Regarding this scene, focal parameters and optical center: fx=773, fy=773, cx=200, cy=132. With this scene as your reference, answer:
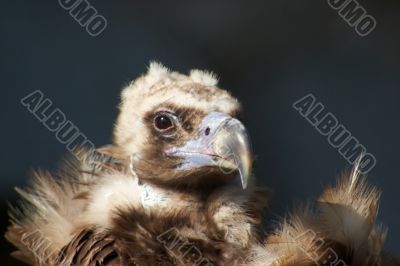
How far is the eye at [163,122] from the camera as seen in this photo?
5.58ft

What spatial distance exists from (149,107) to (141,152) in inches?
4.1

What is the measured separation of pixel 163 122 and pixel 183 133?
0.17ft

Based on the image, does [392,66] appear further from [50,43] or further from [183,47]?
[50,43]

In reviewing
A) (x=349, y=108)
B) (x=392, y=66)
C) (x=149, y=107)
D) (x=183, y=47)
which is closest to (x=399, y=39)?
(x=392, y=66)

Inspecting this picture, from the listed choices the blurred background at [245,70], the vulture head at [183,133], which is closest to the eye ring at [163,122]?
the vulture head at [183,133]

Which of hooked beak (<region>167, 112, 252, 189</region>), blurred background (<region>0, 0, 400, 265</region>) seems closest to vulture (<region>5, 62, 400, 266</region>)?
hooked beak (<region>167, 112, 252, 189</region>)

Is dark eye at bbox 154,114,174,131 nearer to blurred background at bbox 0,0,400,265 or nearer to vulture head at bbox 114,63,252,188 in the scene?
vulture head at bbox 114,63,252,188

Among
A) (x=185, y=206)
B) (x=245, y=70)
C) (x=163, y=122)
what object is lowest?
(x=185, y=206)

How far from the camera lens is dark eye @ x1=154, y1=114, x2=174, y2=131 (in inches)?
67.0

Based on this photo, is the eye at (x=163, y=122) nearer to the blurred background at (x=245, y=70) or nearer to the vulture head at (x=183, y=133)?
the vulture head at (x=183, y=133)

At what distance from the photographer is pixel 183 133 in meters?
1.70

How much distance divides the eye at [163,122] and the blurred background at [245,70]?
1.29 meters

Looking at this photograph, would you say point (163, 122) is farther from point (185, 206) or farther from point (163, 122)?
point (185, 206)

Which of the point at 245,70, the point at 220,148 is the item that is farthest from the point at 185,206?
the point at 245,70
